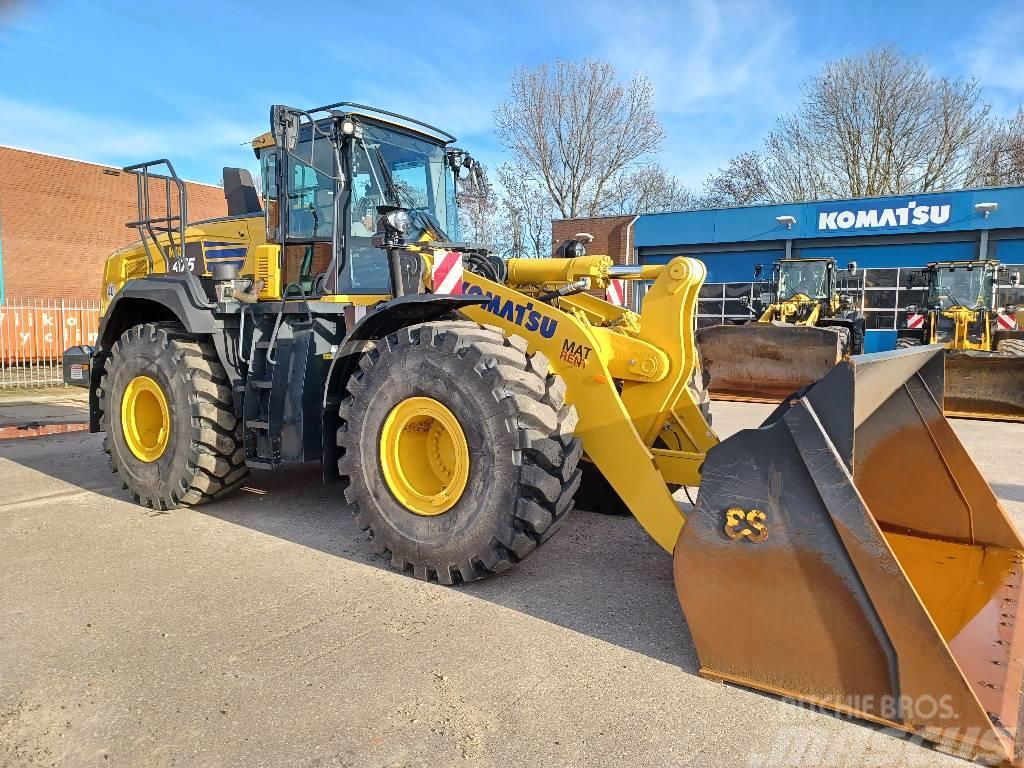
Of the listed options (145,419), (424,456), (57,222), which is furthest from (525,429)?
(57,222)

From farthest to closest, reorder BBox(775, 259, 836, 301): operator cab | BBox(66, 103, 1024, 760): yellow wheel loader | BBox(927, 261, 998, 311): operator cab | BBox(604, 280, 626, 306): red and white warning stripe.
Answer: BBox(775, 259, 836, 301): operator cab → BBox(927, 261, 998, 311): operator cab → BBox(604, 280, 626, 306): red and white warning stripe → BBox(66, 103, 1024, 760): yellow wheel loader

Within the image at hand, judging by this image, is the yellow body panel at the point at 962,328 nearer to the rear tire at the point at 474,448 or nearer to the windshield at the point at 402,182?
the windshield at the point at 402,182

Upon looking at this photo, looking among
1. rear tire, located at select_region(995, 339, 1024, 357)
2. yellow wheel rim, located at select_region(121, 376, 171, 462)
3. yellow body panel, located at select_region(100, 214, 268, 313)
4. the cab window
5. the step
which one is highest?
the cab window

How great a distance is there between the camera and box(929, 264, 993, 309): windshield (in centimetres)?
1521

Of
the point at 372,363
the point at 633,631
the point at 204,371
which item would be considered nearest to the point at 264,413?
the point at 204,371

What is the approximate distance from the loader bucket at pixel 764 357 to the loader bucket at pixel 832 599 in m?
8.05

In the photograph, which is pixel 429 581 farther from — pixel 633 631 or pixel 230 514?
pixel 230 514

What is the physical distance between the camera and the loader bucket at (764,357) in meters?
10.9

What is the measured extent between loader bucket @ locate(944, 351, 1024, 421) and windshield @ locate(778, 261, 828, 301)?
8.16 metres

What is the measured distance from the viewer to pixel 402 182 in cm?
558

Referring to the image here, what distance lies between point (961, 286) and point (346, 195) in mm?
14835

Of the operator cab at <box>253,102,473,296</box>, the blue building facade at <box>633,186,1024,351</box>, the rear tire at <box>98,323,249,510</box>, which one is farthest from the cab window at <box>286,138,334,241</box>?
the blue building facade at <box>633,186,1024,351</box>

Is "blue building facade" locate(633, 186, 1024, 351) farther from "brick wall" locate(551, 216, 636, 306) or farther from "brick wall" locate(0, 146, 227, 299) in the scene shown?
"brick wall" locate(0, 146, 227, 299)

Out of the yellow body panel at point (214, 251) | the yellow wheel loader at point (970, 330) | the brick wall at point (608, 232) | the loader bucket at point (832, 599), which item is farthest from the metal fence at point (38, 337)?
the yellow wheel loader at point (970, 330)
